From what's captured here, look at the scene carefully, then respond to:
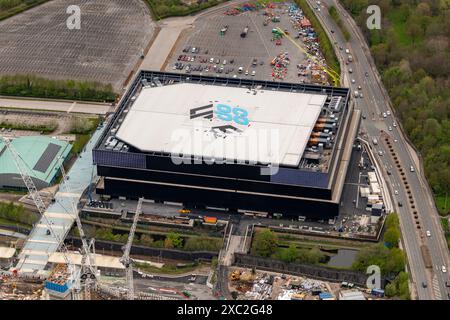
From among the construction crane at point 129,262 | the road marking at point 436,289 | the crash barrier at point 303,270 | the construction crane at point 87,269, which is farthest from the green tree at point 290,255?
the construction crane at point 87,269

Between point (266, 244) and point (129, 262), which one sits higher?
point (129, 262)

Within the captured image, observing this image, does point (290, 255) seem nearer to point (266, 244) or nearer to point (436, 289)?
point (266, 244)

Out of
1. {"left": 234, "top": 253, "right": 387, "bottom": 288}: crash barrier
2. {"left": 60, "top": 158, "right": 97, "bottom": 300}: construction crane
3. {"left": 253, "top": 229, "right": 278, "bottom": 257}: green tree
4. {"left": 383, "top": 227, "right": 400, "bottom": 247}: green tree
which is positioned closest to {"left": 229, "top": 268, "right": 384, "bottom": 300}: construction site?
{"left": 234, "top": 253, "right": 387, "bottom": 288}: crash barrier

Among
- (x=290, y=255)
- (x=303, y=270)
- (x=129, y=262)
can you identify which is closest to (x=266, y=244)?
(x=290, y=255)

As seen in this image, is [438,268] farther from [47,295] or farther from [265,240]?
[47,295]

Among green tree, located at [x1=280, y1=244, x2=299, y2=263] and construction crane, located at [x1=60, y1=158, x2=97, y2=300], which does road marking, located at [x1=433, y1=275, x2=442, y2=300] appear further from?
construction crane, located at [x1=60, y1=158, x2=97, y2=300]

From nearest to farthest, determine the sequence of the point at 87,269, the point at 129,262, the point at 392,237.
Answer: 1. the point at 129,262
2. the point at 87,269
3. the point at 392,237

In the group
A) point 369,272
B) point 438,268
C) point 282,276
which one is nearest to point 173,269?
point 282,276

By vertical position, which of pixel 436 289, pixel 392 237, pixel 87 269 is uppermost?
pixel 392 237

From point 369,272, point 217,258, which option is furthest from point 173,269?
point 369,272
